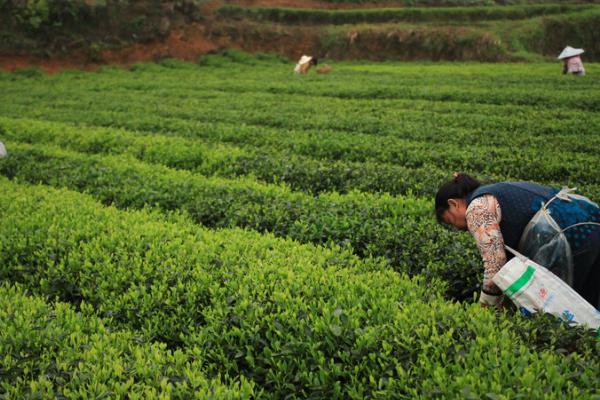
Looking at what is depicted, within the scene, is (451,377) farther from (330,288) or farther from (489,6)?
(489,6)

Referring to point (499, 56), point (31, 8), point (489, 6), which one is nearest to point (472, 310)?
point (499, 56)

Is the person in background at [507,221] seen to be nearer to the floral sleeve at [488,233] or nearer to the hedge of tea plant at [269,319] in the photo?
the floral sleeve at [488,233]

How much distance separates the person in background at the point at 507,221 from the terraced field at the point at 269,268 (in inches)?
19.5

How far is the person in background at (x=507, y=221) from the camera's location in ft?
15.0

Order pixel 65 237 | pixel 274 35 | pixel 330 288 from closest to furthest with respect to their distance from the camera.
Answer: pixel 330 288
pixel 65 237
pixel 274 35

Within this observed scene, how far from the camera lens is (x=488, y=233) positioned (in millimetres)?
4645

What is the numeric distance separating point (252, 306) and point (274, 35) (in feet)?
129

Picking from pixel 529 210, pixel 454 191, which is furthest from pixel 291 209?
pixel 529 210

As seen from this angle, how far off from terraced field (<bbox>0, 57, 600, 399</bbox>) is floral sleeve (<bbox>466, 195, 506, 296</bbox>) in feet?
1.04

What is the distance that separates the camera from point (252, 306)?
15.9 feet

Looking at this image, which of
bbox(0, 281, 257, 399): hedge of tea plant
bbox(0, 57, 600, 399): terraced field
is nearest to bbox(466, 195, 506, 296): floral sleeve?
bbox(0, 57, 600, 399): terraced field

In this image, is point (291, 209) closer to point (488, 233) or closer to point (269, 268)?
point (269, 268)

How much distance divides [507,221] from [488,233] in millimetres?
272

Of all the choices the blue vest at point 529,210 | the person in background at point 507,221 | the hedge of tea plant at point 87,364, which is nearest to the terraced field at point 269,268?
the hedge of tea plant at point 87,364
